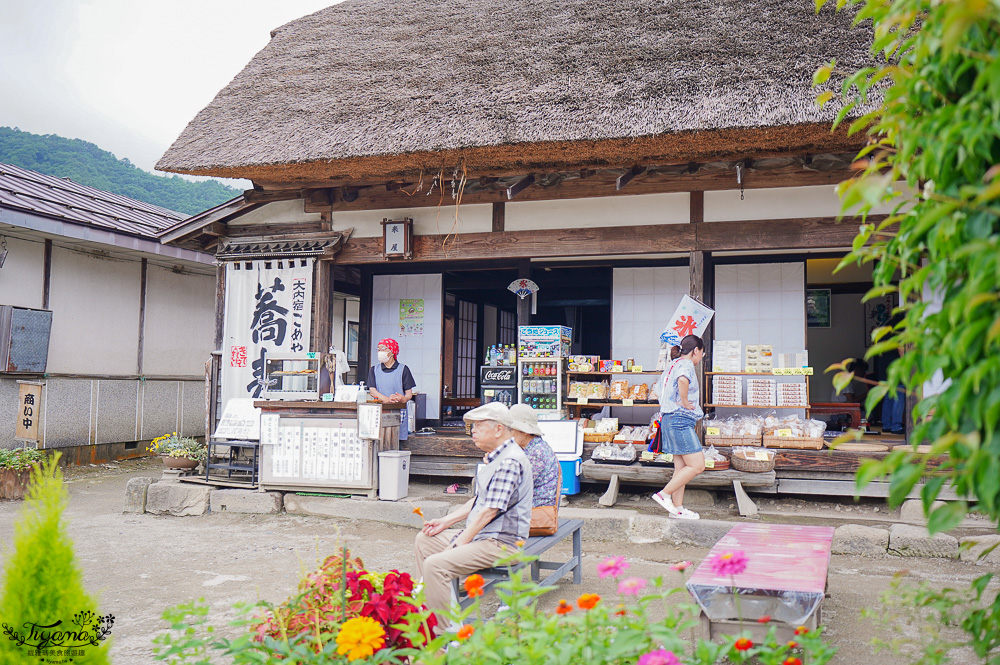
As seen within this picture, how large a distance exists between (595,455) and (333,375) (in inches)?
121

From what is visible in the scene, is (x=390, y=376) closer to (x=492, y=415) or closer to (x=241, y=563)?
(x=241, y=563)

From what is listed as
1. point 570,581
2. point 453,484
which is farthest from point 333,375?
point 570,581

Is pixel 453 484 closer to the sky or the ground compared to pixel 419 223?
closer to the ground

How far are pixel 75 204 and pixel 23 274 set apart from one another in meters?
1.48

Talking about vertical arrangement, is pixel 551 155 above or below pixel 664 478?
above

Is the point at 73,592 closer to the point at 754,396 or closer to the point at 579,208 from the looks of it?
the point at 579,208

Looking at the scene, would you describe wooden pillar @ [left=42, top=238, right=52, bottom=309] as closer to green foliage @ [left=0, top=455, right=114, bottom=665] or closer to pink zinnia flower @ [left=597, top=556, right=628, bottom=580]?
green foliage @ [left=0, top=455, right=114, bottom=665]

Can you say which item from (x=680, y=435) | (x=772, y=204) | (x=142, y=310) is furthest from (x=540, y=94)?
(x=142, y=310)

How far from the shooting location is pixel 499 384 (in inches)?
349

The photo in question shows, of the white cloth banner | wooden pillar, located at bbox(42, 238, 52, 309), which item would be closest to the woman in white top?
the white cloth banner

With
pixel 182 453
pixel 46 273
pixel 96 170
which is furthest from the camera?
pixel 96 170

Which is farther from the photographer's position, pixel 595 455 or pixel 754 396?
pixel 754 396

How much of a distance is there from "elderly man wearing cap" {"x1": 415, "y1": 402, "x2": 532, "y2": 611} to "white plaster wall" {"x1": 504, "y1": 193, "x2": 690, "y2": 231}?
4.17m

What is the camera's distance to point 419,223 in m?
8.10
